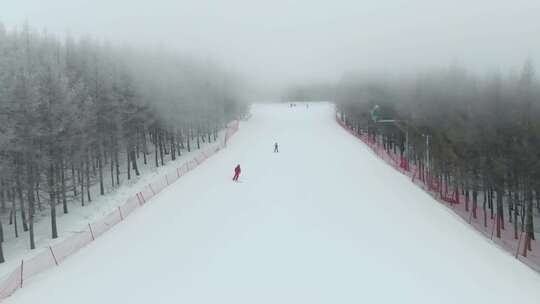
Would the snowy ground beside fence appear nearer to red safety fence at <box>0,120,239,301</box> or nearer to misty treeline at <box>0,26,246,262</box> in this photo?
misty treeline at <box>0,26,246,262</box>

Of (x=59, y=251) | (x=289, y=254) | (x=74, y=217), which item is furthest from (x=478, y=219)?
(x=74, y=217)

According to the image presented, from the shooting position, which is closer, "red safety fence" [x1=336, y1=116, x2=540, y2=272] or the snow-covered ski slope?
the snow-covered ski slope

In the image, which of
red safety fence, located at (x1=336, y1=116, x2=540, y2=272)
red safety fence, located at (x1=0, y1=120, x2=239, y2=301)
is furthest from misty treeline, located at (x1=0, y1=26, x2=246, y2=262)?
red safety fence, located at (x1=336, y1=116, x2=540, y2=272)

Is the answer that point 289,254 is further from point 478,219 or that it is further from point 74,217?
point 478,219

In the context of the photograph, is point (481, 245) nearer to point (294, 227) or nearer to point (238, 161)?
point (294, 227)

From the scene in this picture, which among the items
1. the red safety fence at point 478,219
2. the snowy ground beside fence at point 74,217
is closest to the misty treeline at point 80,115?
the snowy ground beside fence at point 74,217

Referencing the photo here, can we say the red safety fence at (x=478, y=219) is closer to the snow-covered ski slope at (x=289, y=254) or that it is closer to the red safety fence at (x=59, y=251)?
the snow-covered ski slope at (x=289, y=254)
